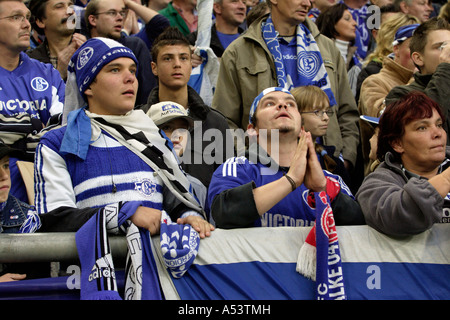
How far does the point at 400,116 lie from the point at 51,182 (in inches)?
85.0

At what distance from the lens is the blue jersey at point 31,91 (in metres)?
5.78

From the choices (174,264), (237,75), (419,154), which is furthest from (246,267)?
(237,75)

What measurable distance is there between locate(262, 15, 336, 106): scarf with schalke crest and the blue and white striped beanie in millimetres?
2113

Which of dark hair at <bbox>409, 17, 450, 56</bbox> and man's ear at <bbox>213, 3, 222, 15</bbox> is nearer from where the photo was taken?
dark hair at <bbox>409, 17, 450, 56</bbox>

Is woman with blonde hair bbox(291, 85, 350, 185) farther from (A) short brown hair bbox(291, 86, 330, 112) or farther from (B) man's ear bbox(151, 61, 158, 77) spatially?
(B) man's ear bbox(151, 61, 158, 77)

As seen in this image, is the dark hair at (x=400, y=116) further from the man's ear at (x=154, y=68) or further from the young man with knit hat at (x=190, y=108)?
the man's ear at (x=154, y=68)

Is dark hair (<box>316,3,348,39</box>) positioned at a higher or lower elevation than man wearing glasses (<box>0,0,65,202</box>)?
higher

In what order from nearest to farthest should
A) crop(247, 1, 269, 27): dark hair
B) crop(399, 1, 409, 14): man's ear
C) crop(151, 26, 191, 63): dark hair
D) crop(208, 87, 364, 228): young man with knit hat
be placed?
crop(208, 87, 364, 228): young man with knit hat, crop(151, 26, 191, 63): dark hair, crop(247, 1, 269, 27): dark hair, crop(399, 1, 409, 14): man's ear

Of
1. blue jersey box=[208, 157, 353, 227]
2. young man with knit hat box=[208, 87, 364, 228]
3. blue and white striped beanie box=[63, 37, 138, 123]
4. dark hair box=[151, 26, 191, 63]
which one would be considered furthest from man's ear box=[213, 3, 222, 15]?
blue jersey box=[208, 157, 353, 227]

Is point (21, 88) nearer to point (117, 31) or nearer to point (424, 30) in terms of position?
point (117, 31)

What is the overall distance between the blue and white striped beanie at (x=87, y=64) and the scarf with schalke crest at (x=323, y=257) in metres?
1.70

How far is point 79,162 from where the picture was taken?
14.4ft

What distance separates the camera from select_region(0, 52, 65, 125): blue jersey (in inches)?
227

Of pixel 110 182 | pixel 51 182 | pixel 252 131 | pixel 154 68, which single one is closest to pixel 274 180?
pixel 252 131
